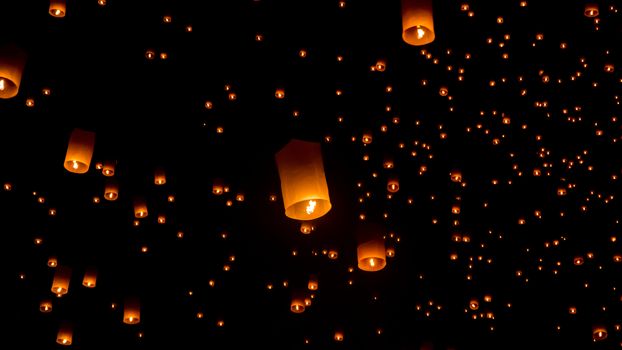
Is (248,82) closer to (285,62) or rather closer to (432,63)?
(285,62)

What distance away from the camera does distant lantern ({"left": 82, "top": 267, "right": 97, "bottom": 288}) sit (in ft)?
14.8

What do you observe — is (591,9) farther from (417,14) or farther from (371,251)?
(371,251)

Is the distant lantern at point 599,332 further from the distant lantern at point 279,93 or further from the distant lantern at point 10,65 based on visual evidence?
the distant lantern at point 10,65

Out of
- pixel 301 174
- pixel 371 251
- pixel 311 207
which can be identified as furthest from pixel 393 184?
pixel 301 174

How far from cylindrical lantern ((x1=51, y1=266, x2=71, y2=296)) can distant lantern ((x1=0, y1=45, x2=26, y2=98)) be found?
58.0 inches

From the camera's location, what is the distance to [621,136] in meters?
5.45

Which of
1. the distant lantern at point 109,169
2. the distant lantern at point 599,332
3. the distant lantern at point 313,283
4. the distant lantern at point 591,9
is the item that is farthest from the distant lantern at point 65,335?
the distant lantern at point 591,9

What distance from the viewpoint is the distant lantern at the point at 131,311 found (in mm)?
4496

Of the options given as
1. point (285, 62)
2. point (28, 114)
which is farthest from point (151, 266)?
point (285, 62)

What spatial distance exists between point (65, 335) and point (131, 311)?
1.36 feet

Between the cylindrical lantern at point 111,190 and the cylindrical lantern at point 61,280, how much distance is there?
491 mm

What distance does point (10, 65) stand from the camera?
3.24m

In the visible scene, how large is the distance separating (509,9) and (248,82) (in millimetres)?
1885

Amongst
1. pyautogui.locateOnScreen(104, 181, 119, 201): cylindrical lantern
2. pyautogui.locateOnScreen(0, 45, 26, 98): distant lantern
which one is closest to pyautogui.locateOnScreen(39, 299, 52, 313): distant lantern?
pyautogui.locateOnScreen(104, 181, 119, 201): cylindrical lantern
